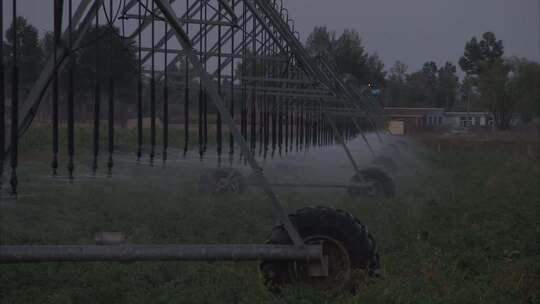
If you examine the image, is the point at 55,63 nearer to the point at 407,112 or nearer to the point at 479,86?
the point at 407,112

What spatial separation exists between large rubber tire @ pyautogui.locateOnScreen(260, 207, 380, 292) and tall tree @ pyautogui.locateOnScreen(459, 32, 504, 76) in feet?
168

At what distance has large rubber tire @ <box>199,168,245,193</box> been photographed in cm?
1311

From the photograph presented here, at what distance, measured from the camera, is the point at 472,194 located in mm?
15125

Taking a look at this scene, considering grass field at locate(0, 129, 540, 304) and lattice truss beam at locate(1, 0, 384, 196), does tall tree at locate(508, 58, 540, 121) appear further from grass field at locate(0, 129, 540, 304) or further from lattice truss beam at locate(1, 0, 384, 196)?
grass field at locate(0, 129, 540, 304)

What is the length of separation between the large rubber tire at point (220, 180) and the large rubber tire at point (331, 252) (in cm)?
730

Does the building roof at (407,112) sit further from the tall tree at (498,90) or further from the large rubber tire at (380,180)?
the large rubber tire at (380,180)

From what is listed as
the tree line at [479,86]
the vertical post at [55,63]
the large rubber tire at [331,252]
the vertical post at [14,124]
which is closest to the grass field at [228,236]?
the large rubber tire at [331,252]

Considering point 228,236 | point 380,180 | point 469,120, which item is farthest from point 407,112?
point 228,236

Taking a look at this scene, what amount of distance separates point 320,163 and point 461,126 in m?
39.0

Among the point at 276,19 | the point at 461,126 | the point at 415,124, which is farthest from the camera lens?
the point at 461,126

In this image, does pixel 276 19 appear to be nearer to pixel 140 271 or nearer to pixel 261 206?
pixel 261 206

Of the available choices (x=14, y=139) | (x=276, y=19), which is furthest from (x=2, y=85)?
(x=276, y=19)

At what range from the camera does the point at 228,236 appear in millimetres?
8805

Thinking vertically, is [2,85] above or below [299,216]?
above
